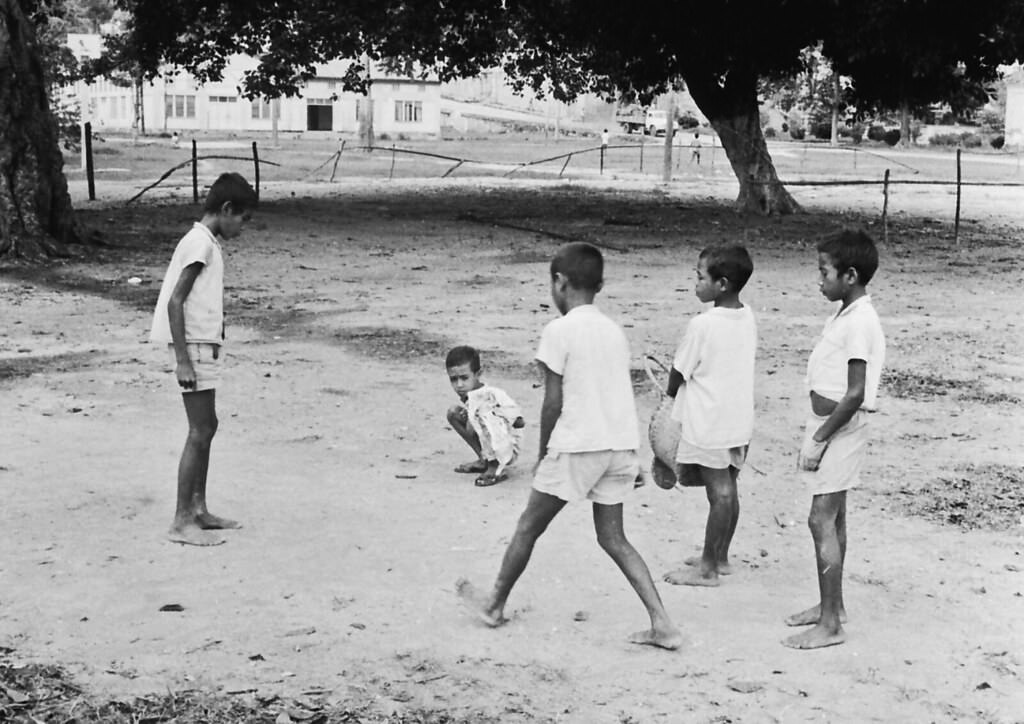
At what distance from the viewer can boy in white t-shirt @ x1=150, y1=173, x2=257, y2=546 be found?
591cm

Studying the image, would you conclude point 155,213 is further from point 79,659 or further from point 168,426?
point 79,659

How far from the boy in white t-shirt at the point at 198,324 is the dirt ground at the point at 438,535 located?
0.94 ft

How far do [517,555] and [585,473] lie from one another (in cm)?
44

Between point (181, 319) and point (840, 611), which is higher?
point (181, 319)

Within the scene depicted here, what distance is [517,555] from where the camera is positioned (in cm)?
497

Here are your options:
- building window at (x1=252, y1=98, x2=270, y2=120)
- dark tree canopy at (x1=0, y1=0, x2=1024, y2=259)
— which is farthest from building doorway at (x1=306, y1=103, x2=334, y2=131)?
dark tree canopy at (x1=0, y1=0, x2=1024, y2=259)

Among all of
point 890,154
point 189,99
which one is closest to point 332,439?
point 890,154

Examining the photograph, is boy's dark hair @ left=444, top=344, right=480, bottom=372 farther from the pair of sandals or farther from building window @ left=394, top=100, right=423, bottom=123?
building window @ left=394, top=100, right=423, bottom=123

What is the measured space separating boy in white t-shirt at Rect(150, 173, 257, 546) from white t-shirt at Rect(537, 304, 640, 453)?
190cm

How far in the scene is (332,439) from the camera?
8141 mm

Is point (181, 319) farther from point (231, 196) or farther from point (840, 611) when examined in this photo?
point (840, 611)

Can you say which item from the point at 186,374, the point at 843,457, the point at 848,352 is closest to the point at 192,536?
the point at 186,374

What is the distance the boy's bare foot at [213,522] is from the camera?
625 cm

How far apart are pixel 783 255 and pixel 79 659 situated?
49.0 ft
